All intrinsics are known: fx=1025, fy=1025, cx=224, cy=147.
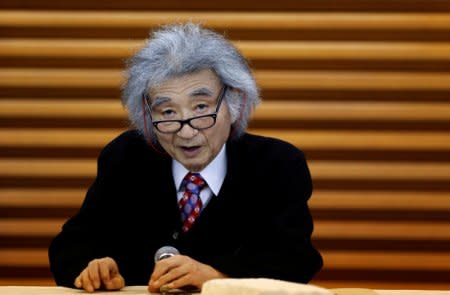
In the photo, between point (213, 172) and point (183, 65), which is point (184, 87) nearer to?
point (183, 65)

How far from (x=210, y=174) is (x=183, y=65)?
0.41 m

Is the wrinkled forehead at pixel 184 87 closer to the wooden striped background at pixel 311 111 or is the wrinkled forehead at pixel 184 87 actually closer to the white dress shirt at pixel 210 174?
the white dress shirt at pixel 210 174

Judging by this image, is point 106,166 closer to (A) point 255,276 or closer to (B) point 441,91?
(A) point 255,276

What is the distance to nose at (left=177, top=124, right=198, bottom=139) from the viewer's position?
3051mm

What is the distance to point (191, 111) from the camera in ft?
10.1

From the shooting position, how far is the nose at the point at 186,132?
305 cm

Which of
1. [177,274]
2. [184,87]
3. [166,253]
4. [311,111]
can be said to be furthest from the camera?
[311,111]

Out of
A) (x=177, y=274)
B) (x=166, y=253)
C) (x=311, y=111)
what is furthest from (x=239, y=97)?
(x=311, y=111)

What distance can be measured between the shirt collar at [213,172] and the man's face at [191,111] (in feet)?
0.27

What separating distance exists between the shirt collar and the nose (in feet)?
0.74

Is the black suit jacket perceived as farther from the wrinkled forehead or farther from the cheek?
the wrinkled forehead

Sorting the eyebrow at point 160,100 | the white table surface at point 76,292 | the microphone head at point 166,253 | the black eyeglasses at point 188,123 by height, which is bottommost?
the white table surface at point 76,292

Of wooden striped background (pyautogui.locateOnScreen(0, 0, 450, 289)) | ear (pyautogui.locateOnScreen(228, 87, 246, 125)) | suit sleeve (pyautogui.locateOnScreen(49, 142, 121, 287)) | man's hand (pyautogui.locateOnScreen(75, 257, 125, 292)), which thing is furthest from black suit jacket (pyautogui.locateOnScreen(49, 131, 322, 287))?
wooden striped background (pyautogui.locateOnScreen(0, 0, 450, 289))

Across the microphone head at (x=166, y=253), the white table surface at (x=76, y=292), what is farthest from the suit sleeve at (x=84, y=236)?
the microphone head at (x=166, y=253)
